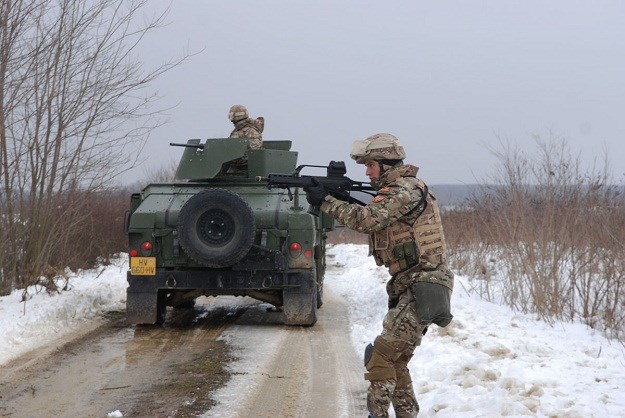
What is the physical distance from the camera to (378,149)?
5254 mm

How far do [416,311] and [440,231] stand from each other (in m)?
0.54

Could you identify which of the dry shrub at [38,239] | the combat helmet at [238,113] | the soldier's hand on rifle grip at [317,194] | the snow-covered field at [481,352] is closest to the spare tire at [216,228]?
the snow-covered field at [481,352]

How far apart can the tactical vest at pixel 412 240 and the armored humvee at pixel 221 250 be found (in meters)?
4.43

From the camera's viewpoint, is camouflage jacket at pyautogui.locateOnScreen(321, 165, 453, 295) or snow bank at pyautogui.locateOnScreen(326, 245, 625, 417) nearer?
camouflage jacket at pyautogui.locateOnScreen(321, 165, 453, 295)

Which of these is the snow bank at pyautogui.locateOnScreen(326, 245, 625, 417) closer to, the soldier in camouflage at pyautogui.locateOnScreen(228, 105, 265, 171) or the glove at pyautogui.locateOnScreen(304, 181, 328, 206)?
the glove at pyautogui.locateOnScreen(304, 181, 328, 206)

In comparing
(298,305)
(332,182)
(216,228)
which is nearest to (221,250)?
(216,228)

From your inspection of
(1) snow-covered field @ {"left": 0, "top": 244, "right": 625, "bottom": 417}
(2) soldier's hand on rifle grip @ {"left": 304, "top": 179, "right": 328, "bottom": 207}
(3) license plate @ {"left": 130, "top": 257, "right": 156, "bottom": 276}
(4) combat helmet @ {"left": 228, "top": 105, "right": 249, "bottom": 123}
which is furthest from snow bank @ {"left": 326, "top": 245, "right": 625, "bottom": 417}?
(4) combat helmet @ {"left": 228, "top": 105, "right": 249, "bottom": 123}

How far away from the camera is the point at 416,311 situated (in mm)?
5168

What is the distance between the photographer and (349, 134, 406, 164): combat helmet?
5.25 meters

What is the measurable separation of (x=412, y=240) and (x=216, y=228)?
4.77m

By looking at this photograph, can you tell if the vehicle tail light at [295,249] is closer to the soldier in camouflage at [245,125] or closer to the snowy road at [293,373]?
the snowy road at [293,373]

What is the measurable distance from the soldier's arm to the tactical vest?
9cm

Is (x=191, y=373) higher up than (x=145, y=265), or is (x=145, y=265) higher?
(x=145, y=265)

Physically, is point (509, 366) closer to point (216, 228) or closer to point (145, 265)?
point (216, 228)
